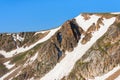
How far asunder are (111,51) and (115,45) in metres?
3.76

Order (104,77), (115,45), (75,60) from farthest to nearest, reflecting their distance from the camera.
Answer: (75,60), (115,45), (104,77)

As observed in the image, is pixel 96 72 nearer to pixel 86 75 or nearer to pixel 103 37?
pixel 86 75

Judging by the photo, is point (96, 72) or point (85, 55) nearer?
point (96, 72)

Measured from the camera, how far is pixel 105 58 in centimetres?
18125

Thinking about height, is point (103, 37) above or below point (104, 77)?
above

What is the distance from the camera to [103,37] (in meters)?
198

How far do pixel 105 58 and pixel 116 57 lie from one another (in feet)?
19.4

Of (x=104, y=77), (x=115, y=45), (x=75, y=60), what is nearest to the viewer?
(x=104, y=77)

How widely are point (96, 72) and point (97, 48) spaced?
15886 mm

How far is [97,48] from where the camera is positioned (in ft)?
625

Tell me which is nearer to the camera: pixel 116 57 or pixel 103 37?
pixel 116 57

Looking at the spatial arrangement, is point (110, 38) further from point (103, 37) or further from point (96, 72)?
point (96, 72)

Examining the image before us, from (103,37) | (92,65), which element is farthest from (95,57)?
(103,37)

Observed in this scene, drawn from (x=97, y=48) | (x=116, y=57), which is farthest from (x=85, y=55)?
(x=116, y=57)
